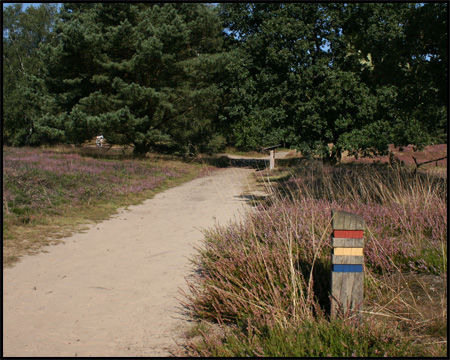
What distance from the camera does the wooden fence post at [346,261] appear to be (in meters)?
3.49

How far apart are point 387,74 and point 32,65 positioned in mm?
41070

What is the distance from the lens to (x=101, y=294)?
529cm

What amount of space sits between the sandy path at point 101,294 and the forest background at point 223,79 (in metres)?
6.63

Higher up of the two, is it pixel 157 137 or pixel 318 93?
pixel 318 93

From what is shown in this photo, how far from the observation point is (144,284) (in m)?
5.67

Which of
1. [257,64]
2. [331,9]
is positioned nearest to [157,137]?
[257,64]

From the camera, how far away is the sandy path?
3988 mm

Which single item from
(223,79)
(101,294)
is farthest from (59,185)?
(223,79)

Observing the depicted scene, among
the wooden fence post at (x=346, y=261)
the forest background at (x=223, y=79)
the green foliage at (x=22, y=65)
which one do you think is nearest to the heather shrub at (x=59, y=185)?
the forest background at (x=223, y=79)

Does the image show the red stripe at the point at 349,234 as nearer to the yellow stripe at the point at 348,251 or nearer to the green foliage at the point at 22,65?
the yellow stripe at the point at 348,251

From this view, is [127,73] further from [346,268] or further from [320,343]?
[320,343]

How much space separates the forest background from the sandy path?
663 centimetres

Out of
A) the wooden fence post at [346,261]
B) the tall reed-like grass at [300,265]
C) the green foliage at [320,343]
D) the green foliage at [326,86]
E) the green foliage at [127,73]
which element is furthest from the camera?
the green foliage at [127,73]

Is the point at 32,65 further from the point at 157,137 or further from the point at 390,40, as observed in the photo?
the point at 390,40
